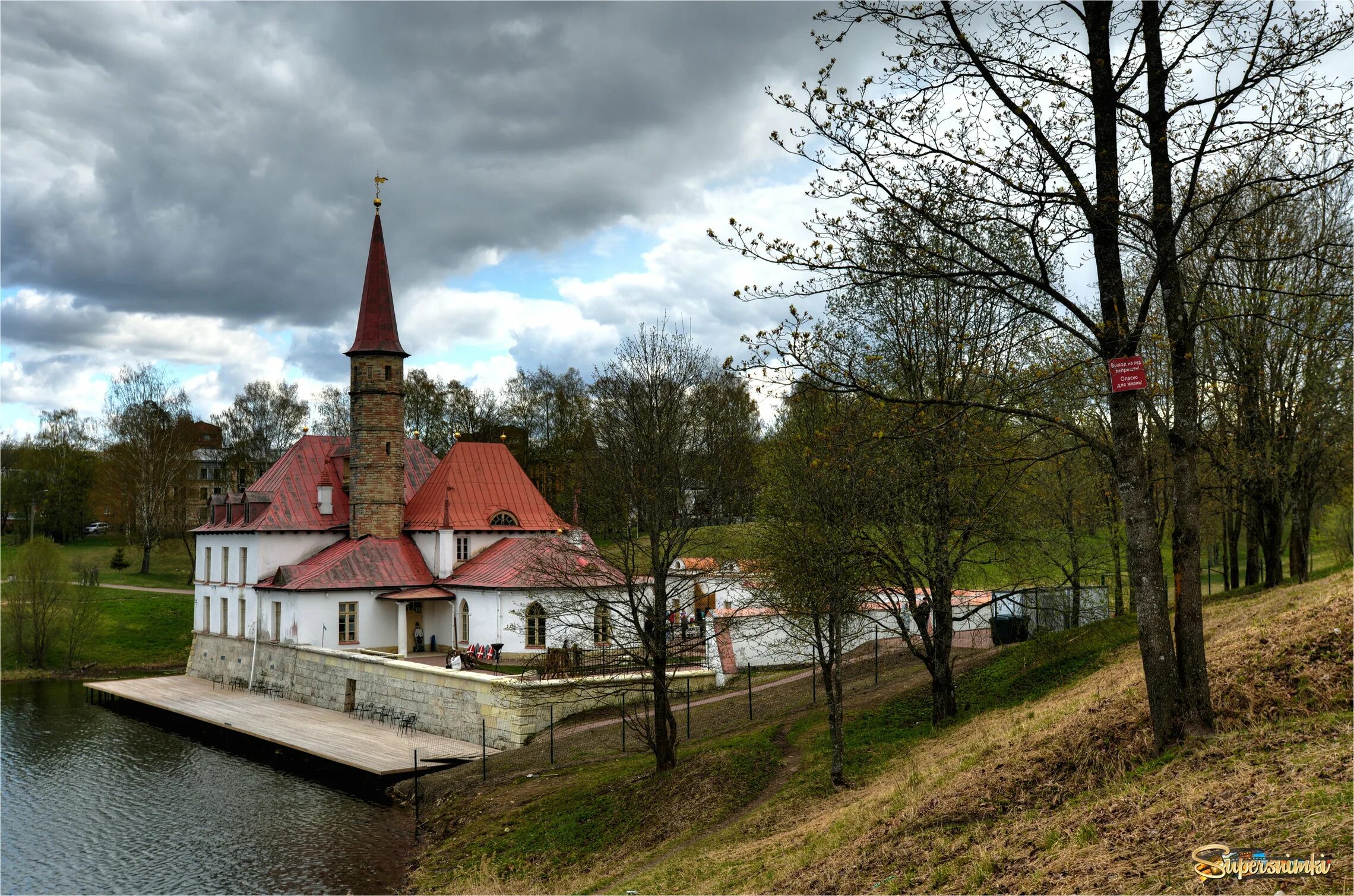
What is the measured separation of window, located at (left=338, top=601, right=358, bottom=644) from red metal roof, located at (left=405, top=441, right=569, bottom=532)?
13.7ft

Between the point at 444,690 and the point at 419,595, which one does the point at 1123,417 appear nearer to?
the point at 444,690

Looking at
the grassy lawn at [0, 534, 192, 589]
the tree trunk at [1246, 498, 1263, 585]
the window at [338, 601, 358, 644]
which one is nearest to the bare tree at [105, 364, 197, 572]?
the grassy lawn at [0, 534, 192, 589]

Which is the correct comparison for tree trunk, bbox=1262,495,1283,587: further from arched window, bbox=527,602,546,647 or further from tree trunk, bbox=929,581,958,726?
arched window, bbox=527,602,546,647

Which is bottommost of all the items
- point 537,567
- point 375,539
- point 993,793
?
point 993,793

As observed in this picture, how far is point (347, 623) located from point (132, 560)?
37.8 m

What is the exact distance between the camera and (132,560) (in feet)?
210

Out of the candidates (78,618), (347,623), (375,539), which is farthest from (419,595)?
→ (78,618)

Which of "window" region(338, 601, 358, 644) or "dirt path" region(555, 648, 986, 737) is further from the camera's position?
"window" region(338, 601, 358, 644)

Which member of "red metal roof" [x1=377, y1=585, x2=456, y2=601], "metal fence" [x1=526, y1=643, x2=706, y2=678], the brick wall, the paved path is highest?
the brick wall

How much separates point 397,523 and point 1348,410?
104ft

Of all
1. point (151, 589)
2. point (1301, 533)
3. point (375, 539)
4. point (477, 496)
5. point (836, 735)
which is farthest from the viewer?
point (151, 589)

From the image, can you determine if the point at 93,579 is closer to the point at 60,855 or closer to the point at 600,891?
the point at 60,855

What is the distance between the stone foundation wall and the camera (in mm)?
24359

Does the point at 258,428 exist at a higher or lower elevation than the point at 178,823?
higher
